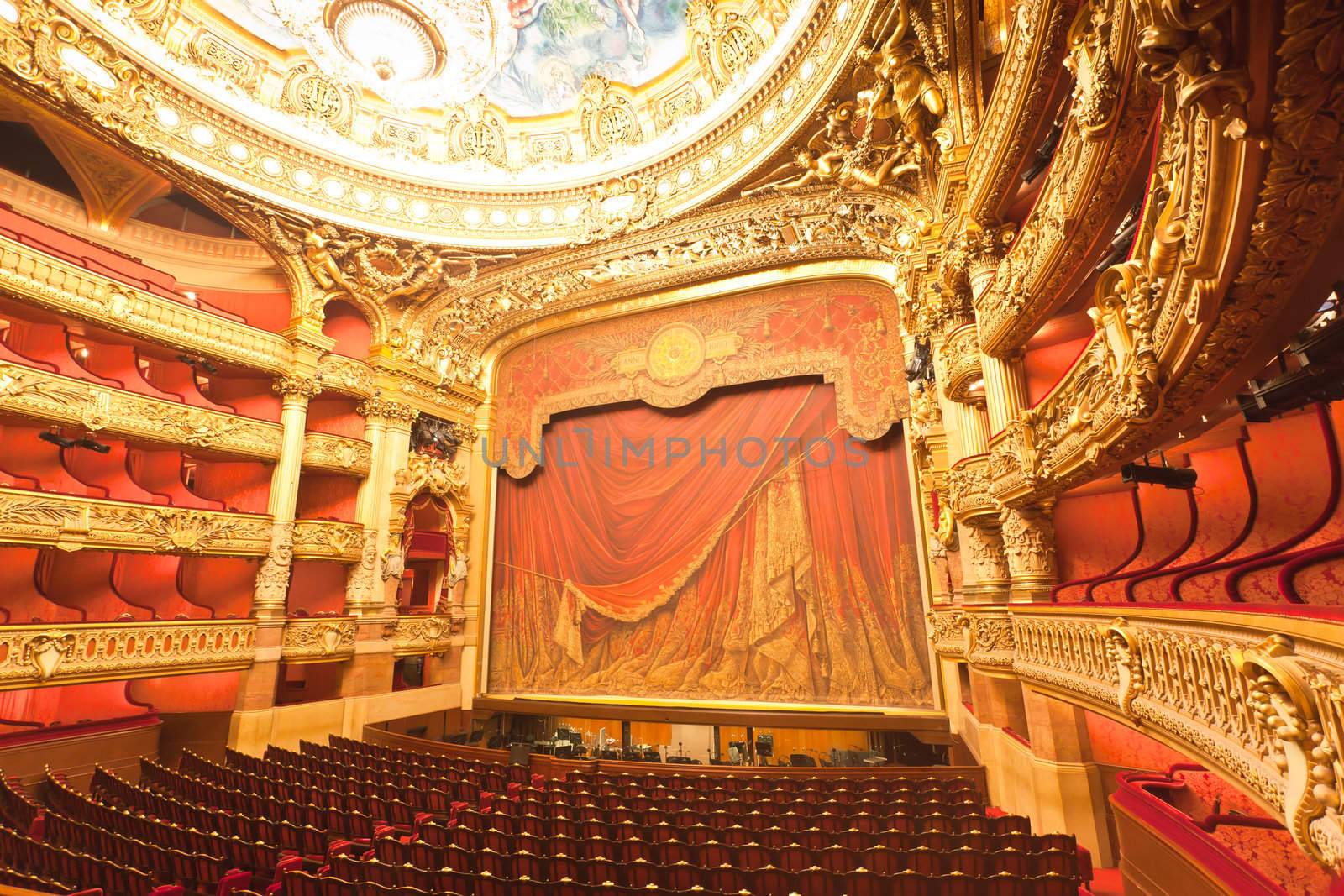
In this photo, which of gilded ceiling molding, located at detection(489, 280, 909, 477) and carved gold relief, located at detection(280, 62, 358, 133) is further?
gilded ceiling molding, located at detection(489, 280, 909, 477)

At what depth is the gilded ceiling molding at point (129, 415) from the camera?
873cm

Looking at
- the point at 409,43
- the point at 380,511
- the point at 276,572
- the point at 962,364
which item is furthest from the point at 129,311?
the point at 962,364

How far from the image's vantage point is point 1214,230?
94.7 inches

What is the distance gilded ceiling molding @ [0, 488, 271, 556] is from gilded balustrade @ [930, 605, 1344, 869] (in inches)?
467

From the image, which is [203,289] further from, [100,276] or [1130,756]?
[1130,756]

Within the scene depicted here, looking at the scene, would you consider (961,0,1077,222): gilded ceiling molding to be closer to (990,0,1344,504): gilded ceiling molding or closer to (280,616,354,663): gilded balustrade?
(990,0,1344,504): gilded ceiling molding

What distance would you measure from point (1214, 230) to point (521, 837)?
229 inches

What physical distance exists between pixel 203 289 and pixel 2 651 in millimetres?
7627

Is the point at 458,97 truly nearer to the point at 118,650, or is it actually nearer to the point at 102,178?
the point at 102,178

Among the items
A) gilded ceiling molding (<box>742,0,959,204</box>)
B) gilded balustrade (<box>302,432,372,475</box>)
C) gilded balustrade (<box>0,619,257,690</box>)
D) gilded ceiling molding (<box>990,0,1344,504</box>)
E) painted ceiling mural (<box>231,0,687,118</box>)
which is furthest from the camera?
gilded balustrade (<box>302,432,372,475</box>)

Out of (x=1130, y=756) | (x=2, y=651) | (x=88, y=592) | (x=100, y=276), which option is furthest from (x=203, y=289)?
(x=1130, y=756)

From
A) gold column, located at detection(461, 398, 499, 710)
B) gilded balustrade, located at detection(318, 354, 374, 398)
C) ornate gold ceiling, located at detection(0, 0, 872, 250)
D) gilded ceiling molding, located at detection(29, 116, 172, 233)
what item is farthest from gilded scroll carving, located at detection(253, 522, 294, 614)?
gilded ceiling molding, located at detection(29, 116, 172, 233)

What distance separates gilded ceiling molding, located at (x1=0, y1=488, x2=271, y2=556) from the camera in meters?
8.48

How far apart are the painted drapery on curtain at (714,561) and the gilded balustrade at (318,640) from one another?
325cm
